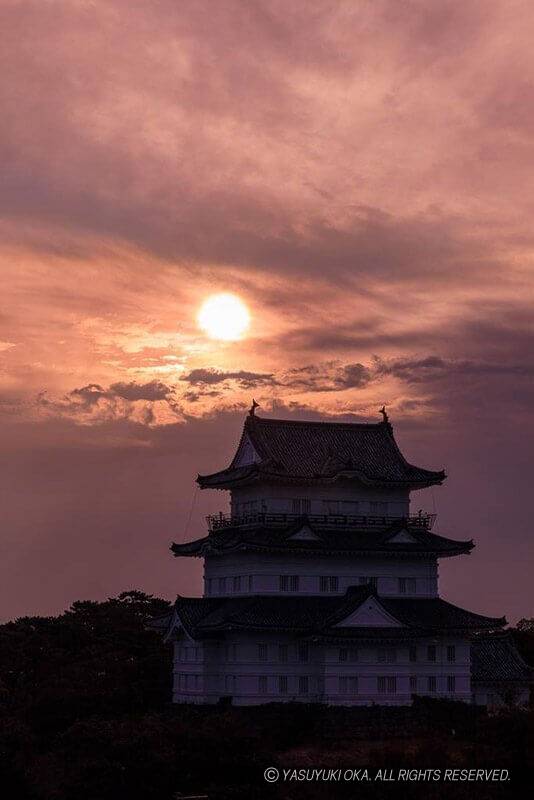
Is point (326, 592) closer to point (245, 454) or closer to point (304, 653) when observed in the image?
point (304, 653)

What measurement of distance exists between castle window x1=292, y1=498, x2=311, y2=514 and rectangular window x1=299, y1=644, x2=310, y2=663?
974 cm

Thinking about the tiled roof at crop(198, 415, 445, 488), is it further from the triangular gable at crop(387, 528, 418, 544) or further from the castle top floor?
the triangular gable at crop(387, 528, 418, 544)

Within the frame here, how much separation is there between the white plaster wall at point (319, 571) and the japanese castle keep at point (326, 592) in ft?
0.22

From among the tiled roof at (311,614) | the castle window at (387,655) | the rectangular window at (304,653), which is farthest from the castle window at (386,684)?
the rectangular window at (304,653)

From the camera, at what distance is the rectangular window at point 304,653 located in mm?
80625

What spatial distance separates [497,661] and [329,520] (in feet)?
52.3

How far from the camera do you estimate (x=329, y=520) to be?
→ 85.9 meters

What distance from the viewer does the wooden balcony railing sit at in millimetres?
85250

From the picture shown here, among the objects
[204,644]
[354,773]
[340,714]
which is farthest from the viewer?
[204,644]

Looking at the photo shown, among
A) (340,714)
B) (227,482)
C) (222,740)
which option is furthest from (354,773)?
(227,482)

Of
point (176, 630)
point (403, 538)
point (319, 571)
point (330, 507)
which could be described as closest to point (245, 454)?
point (330, 507)

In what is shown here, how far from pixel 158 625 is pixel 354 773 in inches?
1324

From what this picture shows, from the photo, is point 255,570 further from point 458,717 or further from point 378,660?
point 458,717

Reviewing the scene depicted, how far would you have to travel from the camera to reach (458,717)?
7869 cm
